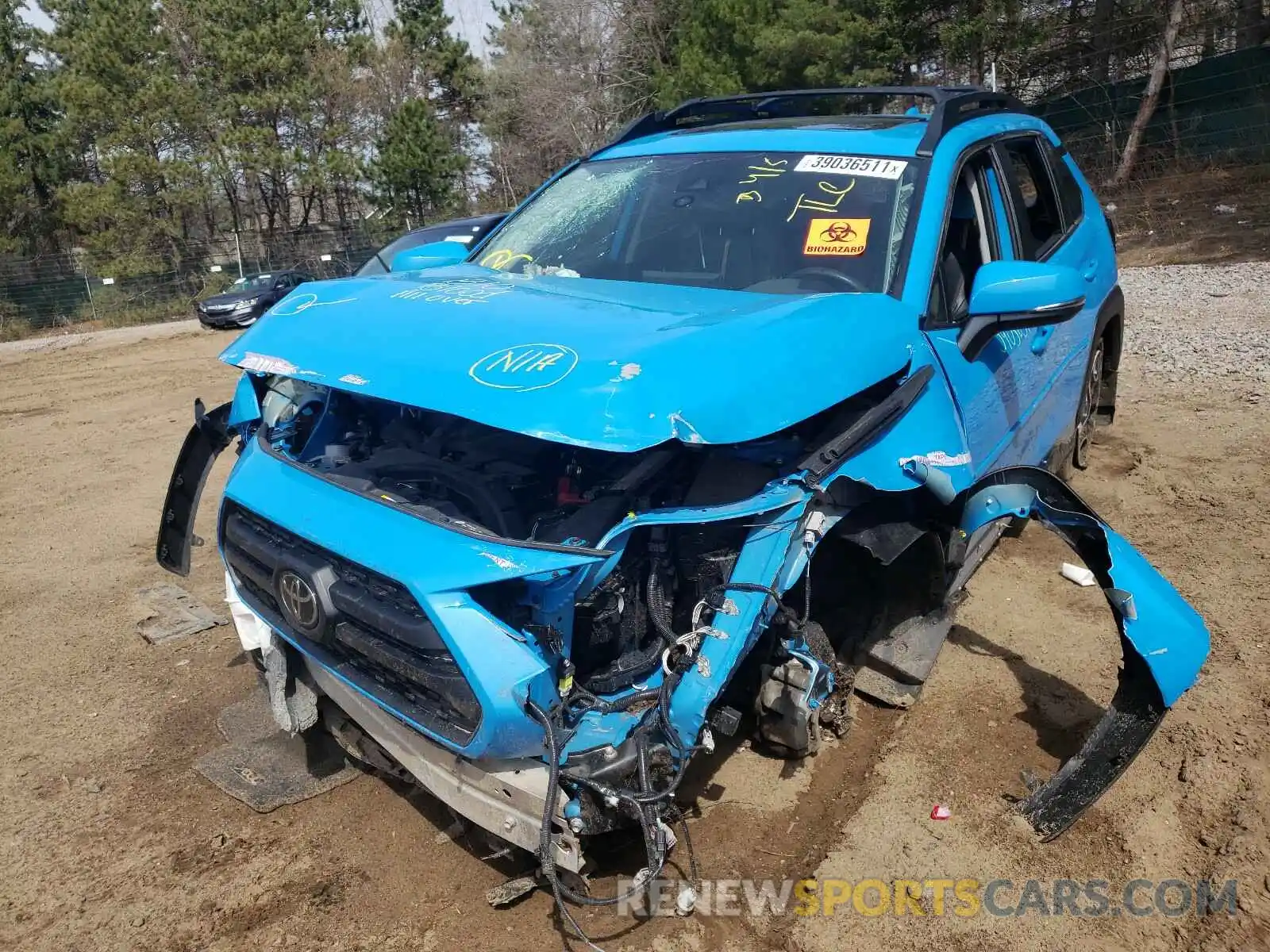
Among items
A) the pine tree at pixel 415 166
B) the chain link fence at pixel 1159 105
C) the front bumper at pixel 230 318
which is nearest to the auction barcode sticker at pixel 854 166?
the chain link fence at pixel 1159 105

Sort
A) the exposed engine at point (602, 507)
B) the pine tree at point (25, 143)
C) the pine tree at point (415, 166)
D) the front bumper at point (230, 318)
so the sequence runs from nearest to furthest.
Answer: the exposed engine at point (602, 507), the front bumper at point (230, 318), the pine tree at point (25, 143), the pine tree at point (415, 166)

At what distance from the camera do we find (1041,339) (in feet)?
13.3

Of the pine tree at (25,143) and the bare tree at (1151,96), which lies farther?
the pine tree at (25,143)

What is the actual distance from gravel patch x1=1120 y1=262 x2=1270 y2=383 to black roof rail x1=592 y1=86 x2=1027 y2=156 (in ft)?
13.6

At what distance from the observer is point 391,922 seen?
270 cm

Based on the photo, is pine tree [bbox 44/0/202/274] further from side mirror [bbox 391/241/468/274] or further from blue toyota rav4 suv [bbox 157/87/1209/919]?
blue toyota rav4 suv [bbox 157/87/1209/919]

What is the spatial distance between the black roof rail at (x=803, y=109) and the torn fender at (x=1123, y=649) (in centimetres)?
143

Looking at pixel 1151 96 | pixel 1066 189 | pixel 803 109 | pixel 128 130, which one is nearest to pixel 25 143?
pixel 128 130

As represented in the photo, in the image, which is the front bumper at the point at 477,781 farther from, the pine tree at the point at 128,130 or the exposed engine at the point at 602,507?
the pine tree at the point at 128,130

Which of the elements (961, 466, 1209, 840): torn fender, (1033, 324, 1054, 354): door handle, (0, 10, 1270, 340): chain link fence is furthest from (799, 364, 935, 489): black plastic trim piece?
(0, 10, 1270, 340): chain link fence

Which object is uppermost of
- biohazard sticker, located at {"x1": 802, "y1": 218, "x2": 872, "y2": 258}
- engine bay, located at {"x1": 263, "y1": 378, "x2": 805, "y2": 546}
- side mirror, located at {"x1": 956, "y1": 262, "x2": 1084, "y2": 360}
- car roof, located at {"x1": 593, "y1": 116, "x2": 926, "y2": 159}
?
car roof, located at {"x1": 593, "y1": 116, "x2": 926, "y2": 159}

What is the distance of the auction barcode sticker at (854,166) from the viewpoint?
3.50 m

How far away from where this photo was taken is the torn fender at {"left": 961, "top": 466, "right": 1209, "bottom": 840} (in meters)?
2.88

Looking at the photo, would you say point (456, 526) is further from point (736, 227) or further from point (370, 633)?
point (736, 227)
